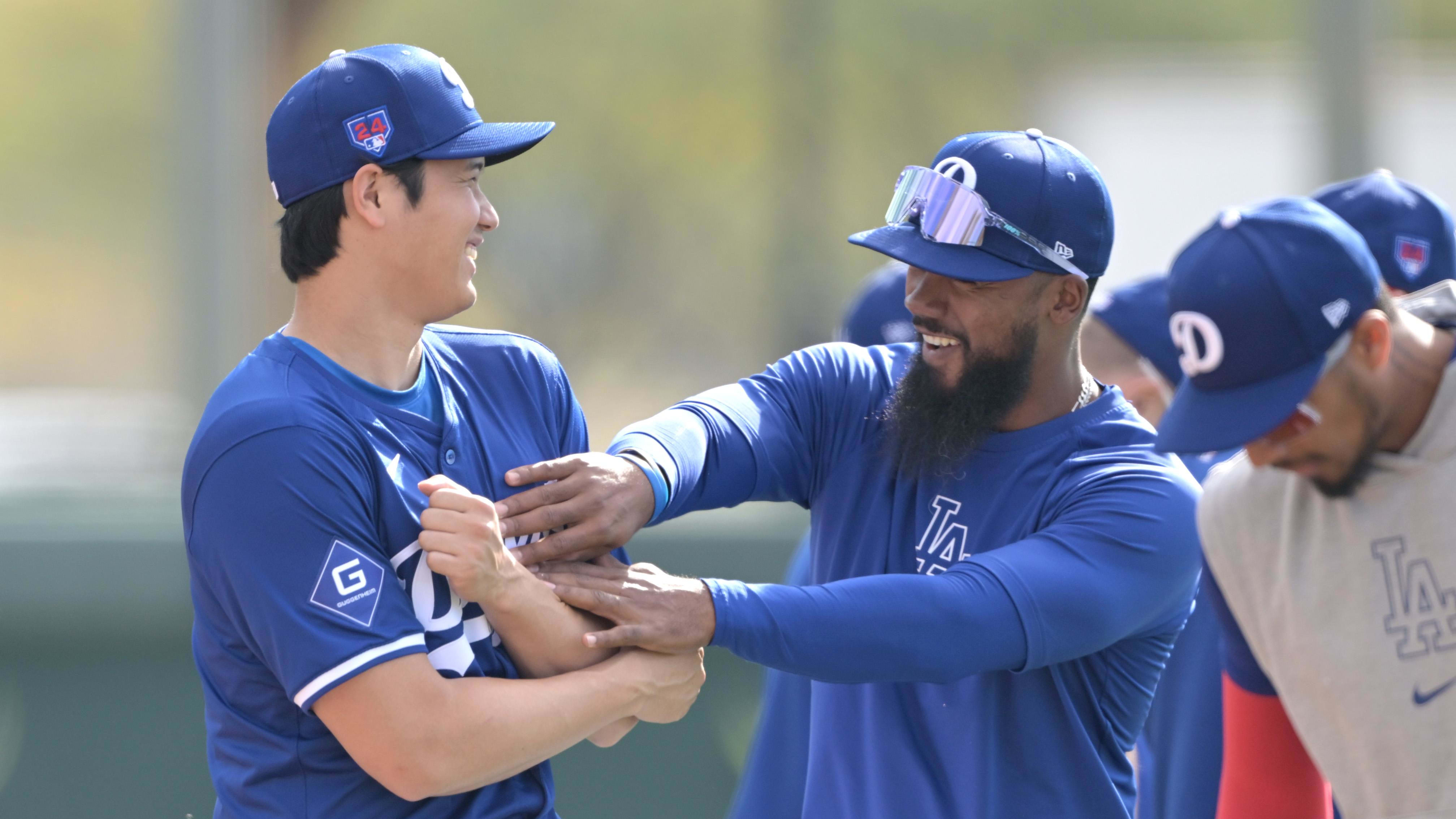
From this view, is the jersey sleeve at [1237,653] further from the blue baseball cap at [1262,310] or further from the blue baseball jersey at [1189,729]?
the blue baseball jersey at [1189,729]

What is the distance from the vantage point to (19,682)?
5070mm

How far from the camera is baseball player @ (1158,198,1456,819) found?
2004 mm

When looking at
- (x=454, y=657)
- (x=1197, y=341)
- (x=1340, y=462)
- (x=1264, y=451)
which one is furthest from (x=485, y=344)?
(x=1340, y=462)

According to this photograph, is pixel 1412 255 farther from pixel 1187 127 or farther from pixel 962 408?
pixel 1187 127

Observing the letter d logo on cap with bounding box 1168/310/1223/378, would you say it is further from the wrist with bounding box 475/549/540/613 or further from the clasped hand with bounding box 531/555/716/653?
the wrist with bounding box 475/549/540/613

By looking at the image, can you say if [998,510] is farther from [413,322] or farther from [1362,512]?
[413,322]

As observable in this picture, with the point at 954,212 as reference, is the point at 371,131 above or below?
above

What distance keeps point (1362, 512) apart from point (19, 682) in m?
4.74

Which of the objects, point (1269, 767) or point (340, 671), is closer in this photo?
point (340, 671)

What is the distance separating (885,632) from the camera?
2.35 metres

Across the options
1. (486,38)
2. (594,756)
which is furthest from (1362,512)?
(486,38)

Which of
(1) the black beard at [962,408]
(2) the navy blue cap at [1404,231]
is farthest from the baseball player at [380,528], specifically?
(2) the navy blue cap at [1404,231]

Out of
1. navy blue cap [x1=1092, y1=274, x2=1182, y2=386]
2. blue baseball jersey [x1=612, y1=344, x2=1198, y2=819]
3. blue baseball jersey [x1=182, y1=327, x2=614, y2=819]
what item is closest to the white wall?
navy blue cap [x1=1092, y1=274, x2=1182, y2=386]

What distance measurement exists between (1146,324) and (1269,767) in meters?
2.05
